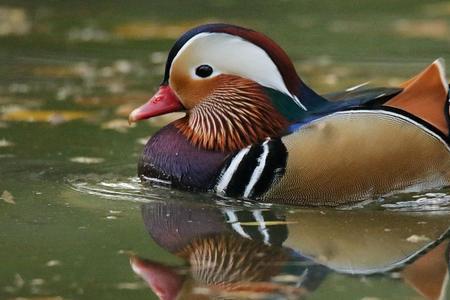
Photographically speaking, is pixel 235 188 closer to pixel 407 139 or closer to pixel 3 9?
pixel 407 139

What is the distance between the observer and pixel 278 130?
5.57m

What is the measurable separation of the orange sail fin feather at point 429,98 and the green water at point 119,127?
34 centimetres

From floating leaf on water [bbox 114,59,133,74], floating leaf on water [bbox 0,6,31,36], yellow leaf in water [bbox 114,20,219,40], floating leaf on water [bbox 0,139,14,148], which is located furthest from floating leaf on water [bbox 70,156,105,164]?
floating leaf on water [bbox 0,6,31,36]

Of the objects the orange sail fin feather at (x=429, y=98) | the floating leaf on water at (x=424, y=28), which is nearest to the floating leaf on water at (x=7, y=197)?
the orange sail fin feather at (x=429, y=98)

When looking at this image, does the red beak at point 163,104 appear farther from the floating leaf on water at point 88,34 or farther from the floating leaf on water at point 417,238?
the floating leaf on water at point 88,34

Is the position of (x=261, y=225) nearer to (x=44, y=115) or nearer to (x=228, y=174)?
(x=228, y=174)

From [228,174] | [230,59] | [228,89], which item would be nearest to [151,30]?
[228,89]

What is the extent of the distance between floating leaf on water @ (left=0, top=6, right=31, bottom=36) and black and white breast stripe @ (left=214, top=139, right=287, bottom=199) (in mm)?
4450

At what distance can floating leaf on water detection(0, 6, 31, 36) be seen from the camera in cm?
959

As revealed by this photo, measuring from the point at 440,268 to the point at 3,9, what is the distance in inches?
254

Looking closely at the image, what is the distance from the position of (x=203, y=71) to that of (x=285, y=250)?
1193 millimetres

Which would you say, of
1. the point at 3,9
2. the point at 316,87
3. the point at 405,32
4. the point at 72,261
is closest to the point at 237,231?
the point at 72,261

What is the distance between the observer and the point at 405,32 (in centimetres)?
963

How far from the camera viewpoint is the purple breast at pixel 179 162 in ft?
18.1
